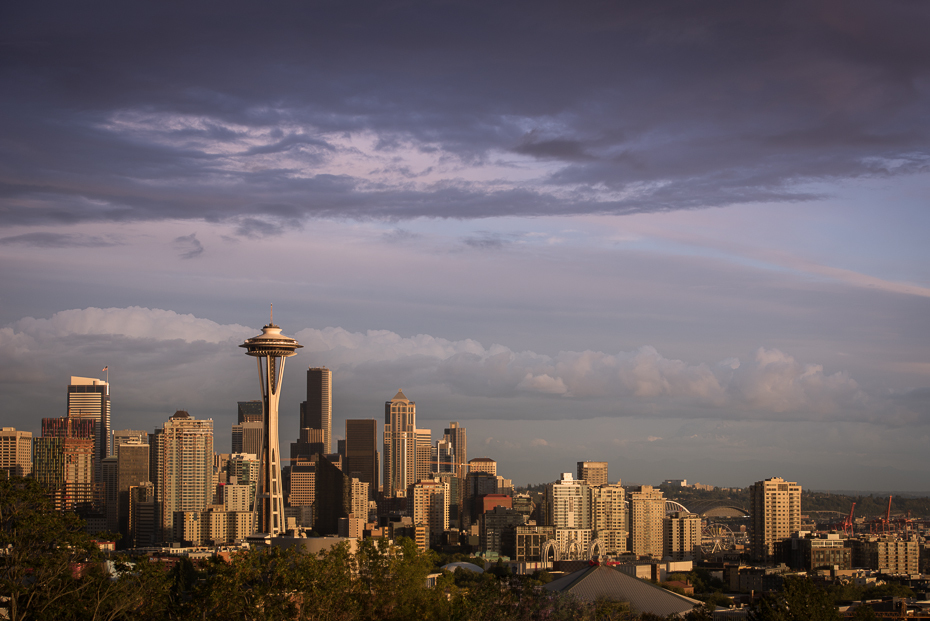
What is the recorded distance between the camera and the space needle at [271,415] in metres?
154

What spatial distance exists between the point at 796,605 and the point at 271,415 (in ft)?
377

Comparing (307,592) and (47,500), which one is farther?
(307,592)

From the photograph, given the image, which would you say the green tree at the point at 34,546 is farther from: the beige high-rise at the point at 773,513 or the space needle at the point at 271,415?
the beige high-rise at the point at 773,513

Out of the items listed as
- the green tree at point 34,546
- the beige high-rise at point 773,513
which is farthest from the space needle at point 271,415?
the green tree at point 34,546

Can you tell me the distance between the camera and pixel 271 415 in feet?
506

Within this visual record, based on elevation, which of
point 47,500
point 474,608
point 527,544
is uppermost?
point 47,500

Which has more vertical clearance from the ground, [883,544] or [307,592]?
[307,592]

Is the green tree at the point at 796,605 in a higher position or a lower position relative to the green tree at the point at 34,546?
lower

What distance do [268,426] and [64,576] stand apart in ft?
405

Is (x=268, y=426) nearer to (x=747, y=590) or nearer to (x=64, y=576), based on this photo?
(x=747, y=590)

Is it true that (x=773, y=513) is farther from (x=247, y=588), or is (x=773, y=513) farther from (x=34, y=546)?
(x=34, y=546)

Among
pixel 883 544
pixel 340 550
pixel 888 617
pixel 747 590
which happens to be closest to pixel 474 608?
pixel 340 550

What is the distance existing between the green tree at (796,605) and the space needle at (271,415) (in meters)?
111

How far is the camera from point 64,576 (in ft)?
107
